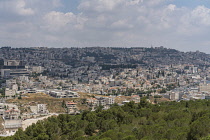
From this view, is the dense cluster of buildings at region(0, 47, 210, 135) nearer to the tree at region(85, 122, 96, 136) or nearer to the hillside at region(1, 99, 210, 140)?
the hillside at region(1, 99, 210, 140)

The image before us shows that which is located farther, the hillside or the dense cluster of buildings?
the dense cluster of buildings

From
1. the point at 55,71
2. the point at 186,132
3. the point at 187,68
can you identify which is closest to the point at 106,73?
the point at 55,71

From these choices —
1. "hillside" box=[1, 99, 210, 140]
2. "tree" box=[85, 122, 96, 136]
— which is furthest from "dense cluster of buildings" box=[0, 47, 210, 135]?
"tree" box=[85, 122, 96, 136]

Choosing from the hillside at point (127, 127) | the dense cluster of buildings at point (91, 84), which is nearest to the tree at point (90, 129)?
the hillside at point (127, 127)

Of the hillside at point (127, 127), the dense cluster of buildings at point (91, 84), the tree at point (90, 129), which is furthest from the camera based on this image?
the dense cluster of buildings at point (91, 84)

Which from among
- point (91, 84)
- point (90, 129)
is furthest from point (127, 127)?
point (91, 84)

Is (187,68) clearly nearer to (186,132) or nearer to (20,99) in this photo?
(20,99)

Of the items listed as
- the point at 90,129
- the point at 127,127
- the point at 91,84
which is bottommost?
the point at 91,84

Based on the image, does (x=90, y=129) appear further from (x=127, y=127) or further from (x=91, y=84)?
(x=91, y=84)

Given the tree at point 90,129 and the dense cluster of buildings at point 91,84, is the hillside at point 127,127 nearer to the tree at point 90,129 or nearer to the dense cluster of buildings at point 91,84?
the tree at point 90,129

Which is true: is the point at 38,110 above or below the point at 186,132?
below

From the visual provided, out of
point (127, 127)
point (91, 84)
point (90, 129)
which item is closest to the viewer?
point (127, 127)
